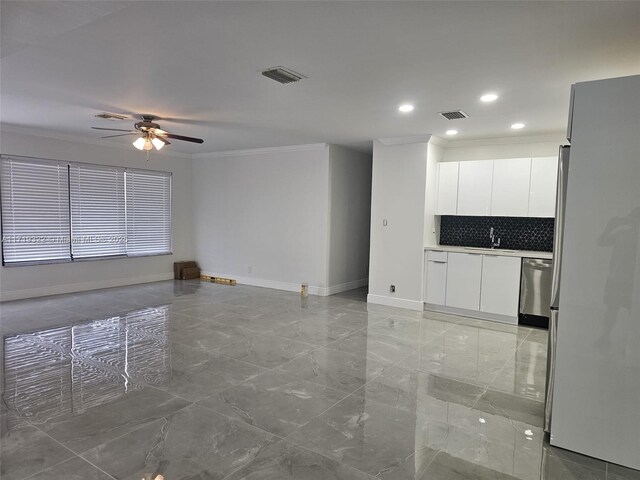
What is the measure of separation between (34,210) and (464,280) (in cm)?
674

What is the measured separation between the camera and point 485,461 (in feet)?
7.73

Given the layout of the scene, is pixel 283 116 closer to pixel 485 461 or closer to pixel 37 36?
pixel 37 36

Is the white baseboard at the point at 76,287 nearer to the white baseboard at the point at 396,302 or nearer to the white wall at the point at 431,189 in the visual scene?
the white baseboard at the point at 396,302

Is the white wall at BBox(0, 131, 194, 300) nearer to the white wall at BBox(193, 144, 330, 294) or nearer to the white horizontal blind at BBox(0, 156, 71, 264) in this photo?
the white horizontal blind at BBox(0, 156, 71, 264)

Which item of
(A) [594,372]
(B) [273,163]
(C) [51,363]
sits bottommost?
(C) [51,363]

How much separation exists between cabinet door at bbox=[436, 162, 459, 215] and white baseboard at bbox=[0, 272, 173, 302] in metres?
5.67

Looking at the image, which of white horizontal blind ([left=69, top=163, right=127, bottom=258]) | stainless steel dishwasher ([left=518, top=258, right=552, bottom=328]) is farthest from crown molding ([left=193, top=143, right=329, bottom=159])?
stainless steel dishwasher ([left=518, top=258, right=552, bottom=328])

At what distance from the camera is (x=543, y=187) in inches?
209

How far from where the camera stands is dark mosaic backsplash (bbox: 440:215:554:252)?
570 centimetres

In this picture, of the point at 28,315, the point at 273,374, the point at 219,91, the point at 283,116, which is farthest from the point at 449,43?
the point at 28,315

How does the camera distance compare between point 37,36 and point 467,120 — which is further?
point 467,120

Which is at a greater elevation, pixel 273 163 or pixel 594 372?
pixel 273 163

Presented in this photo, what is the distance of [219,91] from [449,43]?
2.22m

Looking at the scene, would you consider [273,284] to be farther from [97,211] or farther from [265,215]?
[97,211]
